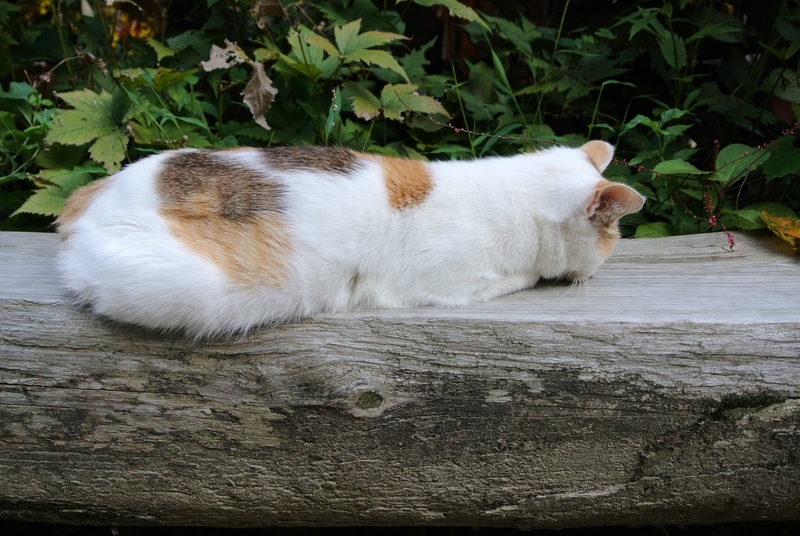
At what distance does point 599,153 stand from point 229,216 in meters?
0.99

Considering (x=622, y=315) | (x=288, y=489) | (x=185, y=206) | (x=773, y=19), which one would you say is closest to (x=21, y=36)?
(x=185, y=206)

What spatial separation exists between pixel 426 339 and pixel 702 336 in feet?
1.79

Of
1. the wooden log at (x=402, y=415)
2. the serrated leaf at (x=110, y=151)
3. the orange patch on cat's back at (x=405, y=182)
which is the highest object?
the orange patch on cat's back at (x=405, y=182)

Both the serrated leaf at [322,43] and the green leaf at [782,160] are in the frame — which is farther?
the serrated leaf at [322,43]

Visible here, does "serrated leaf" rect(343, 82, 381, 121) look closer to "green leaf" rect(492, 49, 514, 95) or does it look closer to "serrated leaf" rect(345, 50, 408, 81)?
"serrated leaf" rect(345, 50, 408, 81)

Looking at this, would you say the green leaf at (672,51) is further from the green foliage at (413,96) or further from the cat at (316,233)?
the cat at (316,233)

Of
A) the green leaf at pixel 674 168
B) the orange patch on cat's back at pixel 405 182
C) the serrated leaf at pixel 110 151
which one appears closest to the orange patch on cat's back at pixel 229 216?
the orange patch on cat's back at pixel 405 182

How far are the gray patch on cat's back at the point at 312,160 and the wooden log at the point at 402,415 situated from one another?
373mm

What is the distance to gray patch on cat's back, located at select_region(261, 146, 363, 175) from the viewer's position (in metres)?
1.51

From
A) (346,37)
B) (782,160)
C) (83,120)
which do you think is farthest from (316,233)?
(782,160)

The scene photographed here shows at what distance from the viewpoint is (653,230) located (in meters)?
2.11

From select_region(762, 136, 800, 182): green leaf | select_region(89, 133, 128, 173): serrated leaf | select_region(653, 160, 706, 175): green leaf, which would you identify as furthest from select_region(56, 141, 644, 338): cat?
select_region(762, 136, 800, 182): green leaf

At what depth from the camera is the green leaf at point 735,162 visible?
191cm

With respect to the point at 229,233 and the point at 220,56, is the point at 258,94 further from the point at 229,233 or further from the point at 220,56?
the point at 229,233
